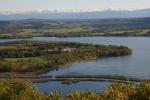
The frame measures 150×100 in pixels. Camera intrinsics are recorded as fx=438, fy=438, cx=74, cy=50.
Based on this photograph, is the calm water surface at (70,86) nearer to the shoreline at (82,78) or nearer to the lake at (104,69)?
the lake at (104,69)

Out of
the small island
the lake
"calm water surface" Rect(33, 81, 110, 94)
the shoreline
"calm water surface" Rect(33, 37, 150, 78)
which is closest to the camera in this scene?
"calm water surface" Rect(33, 81, 110, 94)

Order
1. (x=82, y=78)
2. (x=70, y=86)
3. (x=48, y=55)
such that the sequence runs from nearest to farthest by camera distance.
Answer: (x=70, y=86) < (x=82, y=78) < (x=48, y=55)

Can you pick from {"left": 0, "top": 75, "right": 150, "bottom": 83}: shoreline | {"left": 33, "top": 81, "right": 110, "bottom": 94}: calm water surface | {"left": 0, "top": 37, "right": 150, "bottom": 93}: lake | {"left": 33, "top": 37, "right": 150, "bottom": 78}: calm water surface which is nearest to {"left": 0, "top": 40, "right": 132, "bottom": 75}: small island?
{"left": 0, "top": 37, "right": 150, "bottom": 93}: lake

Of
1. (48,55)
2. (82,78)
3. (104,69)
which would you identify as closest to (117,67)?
(104,69)

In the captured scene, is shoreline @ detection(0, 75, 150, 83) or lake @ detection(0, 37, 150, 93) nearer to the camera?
lake @ detection(0, 37, 150, 93)

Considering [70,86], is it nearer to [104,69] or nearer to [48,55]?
[104,69]

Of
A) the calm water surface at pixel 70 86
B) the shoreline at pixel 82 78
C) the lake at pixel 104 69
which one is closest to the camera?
the calm water surface at pixel 70 86

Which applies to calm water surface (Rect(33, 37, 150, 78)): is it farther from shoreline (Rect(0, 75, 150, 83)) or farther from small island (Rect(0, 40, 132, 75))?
small island (Rect(0, 40, 132, 75))

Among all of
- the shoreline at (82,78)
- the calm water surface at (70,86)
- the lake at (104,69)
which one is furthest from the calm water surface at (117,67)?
the calm water surface at (70,86)

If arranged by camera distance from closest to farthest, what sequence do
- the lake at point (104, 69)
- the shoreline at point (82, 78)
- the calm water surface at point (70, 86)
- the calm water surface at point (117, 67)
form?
1. the calm water surface at point (70, 86)
2. the lake at point (104, 69)
3. the shoreline at point (82, 78)
4. the calm water surface at point (117, 67)
